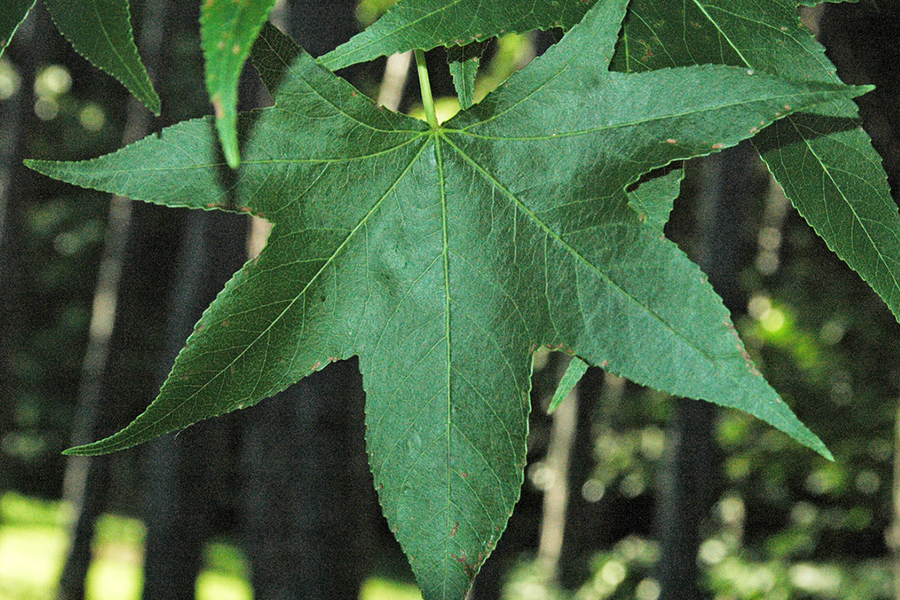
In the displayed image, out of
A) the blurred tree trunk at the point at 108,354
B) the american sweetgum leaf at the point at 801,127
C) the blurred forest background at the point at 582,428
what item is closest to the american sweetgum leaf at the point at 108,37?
the american sweetgum leaf at the point at 801,127

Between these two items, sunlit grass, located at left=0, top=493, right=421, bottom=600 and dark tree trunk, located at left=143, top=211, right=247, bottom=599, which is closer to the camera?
dark tree trunk, located at left=143, top=211, right=247, bottom=599

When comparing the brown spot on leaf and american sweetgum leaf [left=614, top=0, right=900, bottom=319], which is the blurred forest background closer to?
american sweetgum leaf [left=614, top=0, right=900, bottom=319]

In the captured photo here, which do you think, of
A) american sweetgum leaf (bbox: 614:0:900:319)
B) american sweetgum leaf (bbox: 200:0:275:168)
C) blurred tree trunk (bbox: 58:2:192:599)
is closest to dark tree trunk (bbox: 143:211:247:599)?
blurred tree trunk (bbox: 58:2:192:599)

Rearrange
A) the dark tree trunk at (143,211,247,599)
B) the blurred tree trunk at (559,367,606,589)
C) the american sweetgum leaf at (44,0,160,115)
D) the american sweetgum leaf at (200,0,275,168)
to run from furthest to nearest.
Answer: the blurred tree trunk at (559,367,606,589), the dark tree trunk at (143,211,247,599), the american sweetgum leaf at (44,0,160,115), the american sweetgum leaf at (200,0,275,168)

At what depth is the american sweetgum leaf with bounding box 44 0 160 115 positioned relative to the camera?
0.63 meters

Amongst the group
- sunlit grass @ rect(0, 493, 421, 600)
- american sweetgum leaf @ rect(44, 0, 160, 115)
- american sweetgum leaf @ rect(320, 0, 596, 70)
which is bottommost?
sunlit grass @ rect(0, 493, 421, 600)

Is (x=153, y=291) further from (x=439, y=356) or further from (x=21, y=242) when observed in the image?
(x=439, y=356)

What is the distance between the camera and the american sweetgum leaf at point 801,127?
2.13ft

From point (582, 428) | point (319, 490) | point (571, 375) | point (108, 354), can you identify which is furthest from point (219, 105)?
point (108, 354)

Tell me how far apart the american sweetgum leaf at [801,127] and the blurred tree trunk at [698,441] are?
8.59 feet

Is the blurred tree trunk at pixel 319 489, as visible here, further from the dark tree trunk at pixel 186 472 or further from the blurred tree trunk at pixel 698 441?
the blurred tree trunk at pixel 698 441

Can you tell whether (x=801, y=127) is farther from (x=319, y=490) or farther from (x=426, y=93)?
(x=319, y=490)

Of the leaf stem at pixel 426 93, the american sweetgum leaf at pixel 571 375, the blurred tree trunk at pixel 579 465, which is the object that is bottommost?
the blurred tree trunk at pixel 579 465

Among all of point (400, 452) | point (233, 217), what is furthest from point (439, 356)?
point (233, 217)
